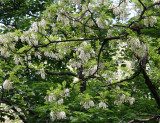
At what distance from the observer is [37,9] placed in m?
10.5

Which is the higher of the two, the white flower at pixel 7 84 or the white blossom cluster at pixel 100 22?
the white blossom cluster at pixel 100 22

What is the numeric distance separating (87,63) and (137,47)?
2.11 metres

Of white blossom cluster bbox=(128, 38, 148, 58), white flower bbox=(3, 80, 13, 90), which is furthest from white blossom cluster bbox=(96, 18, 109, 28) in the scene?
white flower bbox=(3, 80, 13, 90)

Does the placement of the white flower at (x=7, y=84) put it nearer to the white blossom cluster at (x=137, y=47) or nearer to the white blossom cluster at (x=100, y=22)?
the white blossom cluster at (x=100, y=22)

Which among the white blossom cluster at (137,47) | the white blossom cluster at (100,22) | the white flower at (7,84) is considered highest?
the white blossom cluster at (100,22)

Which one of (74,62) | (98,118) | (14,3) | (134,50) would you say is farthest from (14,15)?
(134,50)

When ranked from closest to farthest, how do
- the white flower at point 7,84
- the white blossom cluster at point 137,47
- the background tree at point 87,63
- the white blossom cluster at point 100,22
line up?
the white blossom cluster at point 137,47
the background tree at point 87,63
the white blossom cluster at point 100,22
the white flower at point 7,84

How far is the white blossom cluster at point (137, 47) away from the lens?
168 inches

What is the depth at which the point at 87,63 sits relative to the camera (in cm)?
620

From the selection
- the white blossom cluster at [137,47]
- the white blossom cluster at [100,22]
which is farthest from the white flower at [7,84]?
the white blossom cluster at [137,47]

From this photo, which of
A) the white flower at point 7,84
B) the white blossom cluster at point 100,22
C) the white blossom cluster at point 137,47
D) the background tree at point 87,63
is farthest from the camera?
the white flower at point 7,84

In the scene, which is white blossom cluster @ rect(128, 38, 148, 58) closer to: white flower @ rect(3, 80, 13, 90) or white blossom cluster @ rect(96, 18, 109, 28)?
white blossom cluster @ rect(96, 18, 109, 28)

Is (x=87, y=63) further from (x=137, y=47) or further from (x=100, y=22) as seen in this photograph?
(x=137, y=47)

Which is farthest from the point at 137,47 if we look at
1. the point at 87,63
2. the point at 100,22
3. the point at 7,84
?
the point at 7,84
